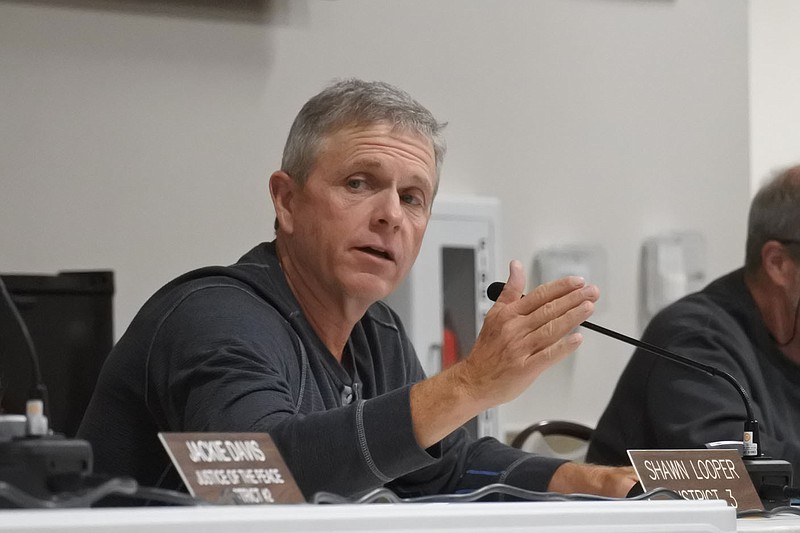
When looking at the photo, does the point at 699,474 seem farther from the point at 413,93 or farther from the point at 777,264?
the point at 413,93

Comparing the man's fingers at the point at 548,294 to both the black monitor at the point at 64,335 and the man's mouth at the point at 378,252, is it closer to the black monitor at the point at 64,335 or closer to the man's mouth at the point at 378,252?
the man's mouth at the point at 378,252

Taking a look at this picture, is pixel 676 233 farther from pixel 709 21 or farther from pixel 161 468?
pixel 161 468

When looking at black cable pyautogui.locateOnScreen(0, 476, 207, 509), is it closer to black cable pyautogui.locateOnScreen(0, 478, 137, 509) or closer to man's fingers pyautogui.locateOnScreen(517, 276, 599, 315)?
black cable pyautogui.locateOnScreen(0, 478, 137, 509)

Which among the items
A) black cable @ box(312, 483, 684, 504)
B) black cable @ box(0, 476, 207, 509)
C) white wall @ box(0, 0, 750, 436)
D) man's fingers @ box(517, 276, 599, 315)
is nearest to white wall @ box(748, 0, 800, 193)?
white wall @ box(0, 0, 750, 436)

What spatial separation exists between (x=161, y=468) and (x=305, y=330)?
0.28 metres

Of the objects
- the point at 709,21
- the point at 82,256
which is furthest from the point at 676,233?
the point at 82,256

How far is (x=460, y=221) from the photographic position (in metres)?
3.27

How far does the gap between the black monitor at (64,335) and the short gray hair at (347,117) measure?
439 mm

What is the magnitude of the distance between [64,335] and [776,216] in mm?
1495

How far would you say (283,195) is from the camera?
5.89 ft

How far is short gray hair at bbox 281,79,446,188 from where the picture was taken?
1731mm

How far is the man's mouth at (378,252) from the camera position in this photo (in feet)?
5.57

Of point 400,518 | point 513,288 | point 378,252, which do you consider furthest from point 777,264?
point 400,518

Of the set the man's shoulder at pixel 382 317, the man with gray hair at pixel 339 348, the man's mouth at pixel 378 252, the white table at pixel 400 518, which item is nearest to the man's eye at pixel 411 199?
the man with gray hair at pixel 339 348
